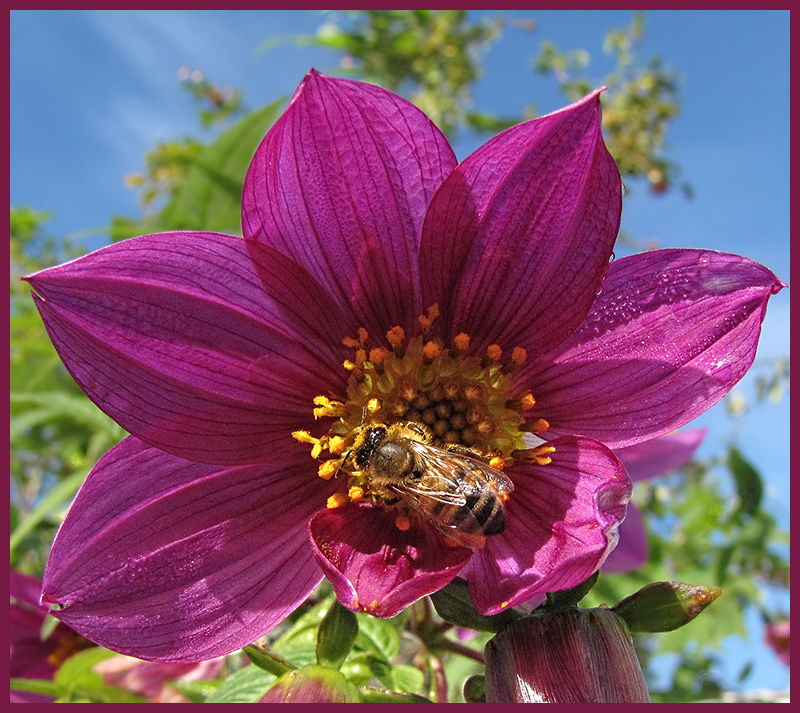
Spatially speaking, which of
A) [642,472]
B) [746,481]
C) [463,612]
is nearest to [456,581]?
[463,612]

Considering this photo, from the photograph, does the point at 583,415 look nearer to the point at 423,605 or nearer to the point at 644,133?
the point at 423,605

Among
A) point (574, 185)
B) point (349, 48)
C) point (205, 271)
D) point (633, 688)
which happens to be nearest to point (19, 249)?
point (349, 48)

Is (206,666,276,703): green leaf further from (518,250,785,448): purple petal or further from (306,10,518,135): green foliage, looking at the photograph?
(306,10,518,135): green foliage

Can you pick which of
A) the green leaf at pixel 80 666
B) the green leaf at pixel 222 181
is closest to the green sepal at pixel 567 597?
the green leaf at pixel 80 666

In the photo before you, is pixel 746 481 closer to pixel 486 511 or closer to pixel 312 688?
pixel 486 511

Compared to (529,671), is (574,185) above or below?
above

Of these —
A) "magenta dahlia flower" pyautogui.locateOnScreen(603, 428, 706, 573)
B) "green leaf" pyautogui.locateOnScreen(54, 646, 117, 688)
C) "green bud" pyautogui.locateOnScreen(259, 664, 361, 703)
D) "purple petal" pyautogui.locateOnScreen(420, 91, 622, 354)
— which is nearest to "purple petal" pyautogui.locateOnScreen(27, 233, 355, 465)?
"purple petal" pyautogui.locateOnScreen(420, 91, 622, 354)
